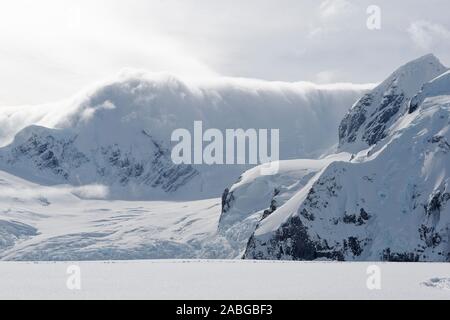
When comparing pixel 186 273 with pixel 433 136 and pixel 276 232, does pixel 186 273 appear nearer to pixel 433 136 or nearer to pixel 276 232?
pixel 276 232

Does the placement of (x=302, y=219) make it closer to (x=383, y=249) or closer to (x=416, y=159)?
(x=383, y=249)

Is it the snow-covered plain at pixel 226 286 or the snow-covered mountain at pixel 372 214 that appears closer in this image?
the snow-covered plain at pixel 226 286

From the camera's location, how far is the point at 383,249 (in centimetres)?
18250

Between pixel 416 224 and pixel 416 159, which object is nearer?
pixel 416 224

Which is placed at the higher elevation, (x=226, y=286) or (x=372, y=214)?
(x=372, y=214)

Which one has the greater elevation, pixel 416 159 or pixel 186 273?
pixel 416 159

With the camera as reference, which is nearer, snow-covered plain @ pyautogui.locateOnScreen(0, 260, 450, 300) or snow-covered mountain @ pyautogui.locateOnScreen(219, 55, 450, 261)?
snow-covered plain @ pyautogui.locateOnScreen(0, 260, 450, 300)

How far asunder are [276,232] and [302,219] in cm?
892

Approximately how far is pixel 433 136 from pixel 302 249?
44.1 meters

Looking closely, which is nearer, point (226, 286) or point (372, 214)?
point (226, 286)

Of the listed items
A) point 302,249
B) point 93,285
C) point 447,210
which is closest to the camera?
point 93,285
